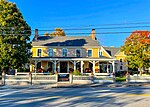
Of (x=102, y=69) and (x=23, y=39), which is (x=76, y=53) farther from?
(x=23, y=39)

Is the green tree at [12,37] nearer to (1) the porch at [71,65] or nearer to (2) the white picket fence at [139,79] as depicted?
(1) the porch at [71,65]

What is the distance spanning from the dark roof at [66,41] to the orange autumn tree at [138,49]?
6.97 m

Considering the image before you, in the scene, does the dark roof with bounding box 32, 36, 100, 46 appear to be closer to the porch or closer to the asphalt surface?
the porch

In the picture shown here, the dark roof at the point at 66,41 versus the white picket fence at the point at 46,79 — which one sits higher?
the dark roof at the point at 66,41

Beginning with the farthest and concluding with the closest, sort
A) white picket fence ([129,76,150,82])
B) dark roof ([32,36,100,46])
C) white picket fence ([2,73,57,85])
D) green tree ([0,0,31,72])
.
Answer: dark roof ([32,36,100,46])
green tree ([0,0,31,72])
white picket fence ([129,76,150,82])
white picket fence ([2,73,57,85])

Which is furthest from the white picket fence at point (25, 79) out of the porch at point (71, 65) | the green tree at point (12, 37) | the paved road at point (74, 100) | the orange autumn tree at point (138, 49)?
the orange autumn tree at point (138, 49)

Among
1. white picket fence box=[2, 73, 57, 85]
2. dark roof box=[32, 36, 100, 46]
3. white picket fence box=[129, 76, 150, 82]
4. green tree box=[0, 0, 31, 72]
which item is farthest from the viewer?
dark roof box=[32, 36, 100, 46]

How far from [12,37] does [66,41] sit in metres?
17.4

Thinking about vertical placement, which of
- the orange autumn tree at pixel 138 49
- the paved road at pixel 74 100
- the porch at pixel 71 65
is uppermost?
the orange autumn tree at pixel 138 49

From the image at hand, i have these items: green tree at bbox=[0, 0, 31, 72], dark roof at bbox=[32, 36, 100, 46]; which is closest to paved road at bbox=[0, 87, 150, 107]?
green tree at bbox=[0, 0, 31, 72]

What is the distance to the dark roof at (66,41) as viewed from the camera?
51156 mm

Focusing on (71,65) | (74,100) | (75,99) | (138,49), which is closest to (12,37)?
(71,65)

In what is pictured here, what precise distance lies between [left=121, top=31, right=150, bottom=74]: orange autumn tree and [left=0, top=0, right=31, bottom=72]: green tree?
18455 millimetres

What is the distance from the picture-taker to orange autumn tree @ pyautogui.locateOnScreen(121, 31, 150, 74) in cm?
4484
